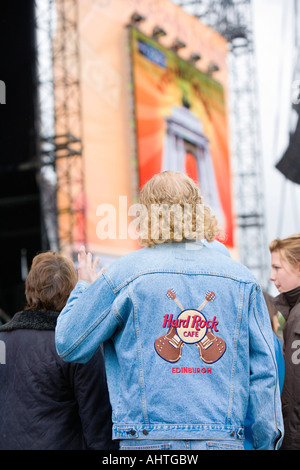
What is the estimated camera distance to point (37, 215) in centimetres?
1147

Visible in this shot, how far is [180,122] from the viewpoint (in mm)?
14219

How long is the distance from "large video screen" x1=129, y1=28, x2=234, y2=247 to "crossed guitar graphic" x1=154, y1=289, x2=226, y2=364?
34.4 feet

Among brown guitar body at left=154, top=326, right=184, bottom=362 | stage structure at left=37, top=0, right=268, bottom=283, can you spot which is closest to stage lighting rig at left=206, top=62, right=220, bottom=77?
stage structure at left=37, top=0, right=268, bottom=283

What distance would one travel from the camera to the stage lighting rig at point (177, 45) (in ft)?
49.1

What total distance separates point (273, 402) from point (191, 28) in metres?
15.4

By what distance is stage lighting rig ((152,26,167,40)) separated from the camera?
14258mm

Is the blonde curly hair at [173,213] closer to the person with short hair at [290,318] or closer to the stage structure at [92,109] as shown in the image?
the person with short hair at [290,318]

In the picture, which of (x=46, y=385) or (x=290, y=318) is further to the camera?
(x=290, y=318)

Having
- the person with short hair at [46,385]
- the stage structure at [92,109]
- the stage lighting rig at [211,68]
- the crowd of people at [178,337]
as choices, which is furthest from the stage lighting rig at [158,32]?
the crowd of people at [178,337]

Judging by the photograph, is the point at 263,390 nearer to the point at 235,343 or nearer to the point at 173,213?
the point at 235,343

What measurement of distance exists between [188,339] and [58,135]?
9.53 m

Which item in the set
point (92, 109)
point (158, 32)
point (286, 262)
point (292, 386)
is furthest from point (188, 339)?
point (158, 32)

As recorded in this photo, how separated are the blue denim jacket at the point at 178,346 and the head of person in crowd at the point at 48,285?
0.45 meters

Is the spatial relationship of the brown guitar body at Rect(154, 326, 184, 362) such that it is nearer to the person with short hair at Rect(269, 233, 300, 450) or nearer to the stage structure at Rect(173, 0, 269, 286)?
the person with short hair at Rect(269, 233, 300, 450)
